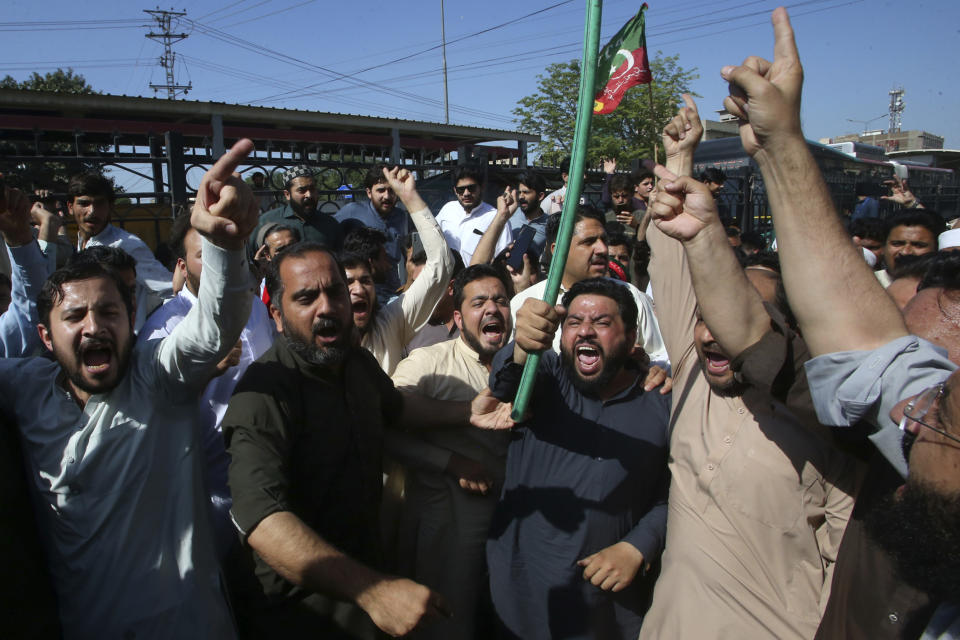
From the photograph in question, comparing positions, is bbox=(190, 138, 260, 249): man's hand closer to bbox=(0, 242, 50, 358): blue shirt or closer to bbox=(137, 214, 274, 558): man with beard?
bbox=(137, 214, 274, 558): man with beard

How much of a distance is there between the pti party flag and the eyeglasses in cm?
103

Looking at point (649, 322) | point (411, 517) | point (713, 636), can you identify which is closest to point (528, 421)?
point (411, 517)

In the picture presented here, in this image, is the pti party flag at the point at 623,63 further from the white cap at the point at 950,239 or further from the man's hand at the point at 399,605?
the white cap at the point at 950,239

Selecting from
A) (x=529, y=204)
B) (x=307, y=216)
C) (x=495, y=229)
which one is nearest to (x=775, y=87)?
(x=495, y=229)

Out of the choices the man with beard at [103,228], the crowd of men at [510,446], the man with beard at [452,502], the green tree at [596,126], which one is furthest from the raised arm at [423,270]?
the green tree at [596,126]

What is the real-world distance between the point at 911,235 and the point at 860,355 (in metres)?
3.99

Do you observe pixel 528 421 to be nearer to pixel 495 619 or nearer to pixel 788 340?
pixel 495 619

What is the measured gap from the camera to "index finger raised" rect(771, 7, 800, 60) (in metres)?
1.35

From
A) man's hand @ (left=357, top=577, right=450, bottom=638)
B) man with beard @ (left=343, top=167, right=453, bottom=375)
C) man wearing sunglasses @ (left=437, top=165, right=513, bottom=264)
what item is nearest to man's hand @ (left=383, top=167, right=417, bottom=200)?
man with beard @ (left=343, top=167, right=453, bottom=375)

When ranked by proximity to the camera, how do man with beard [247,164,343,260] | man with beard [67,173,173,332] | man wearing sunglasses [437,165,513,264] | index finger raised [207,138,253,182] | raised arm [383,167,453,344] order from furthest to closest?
man wearing sunglasses [437,165,513,264] → man with beard [247,164,343,260] → man with beard [67,173,173,332] → raised arm [383,167,453,344] → index finger raised [207,138,253,182]

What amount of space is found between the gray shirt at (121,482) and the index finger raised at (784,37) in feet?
4.96

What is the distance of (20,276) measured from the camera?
8.84 feet

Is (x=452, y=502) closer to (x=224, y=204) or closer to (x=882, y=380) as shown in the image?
(x=224, y=204)

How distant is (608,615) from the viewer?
98.3 inches
